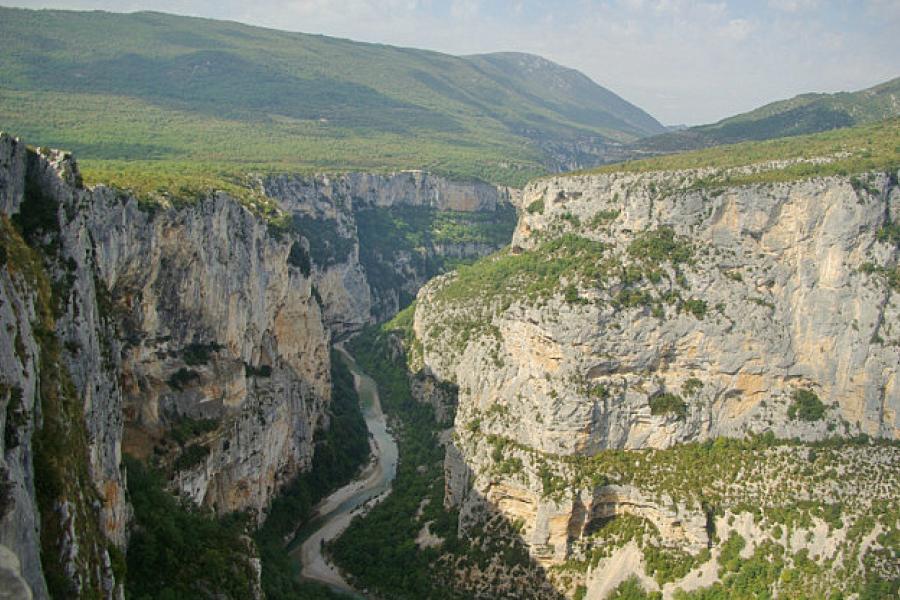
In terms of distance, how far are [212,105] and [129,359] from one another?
11533 cm

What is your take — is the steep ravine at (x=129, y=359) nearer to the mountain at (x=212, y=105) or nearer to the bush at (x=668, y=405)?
the bush at (x=668, y=405)

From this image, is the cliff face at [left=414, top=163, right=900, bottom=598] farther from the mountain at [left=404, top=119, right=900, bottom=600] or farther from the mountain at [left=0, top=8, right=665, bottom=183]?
the mountain at [left=0, top=8, right=665, bottom=183]

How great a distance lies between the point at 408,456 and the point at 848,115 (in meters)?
70.9

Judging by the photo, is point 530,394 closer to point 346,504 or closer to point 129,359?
point 346,504

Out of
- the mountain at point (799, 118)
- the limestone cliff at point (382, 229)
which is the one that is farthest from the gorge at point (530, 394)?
the mountain at point (799, 118)

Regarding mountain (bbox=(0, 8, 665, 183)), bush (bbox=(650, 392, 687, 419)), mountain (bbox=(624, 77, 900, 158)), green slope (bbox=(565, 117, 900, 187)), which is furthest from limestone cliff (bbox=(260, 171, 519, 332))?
bush (bbox=(650, 392, 687, 419))

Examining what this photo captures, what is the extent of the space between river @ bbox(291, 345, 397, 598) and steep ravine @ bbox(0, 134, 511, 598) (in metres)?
3.62

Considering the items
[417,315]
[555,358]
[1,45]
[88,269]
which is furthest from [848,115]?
[1,45]

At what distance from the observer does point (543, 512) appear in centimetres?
4372

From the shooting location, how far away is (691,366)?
46.7m

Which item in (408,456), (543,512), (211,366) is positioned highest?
(211,366)

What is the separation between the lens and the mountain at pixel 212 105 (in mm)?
98000

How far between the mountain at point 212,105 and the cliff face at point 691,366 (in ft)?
167

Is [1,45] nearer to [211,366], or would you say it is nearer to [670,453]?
[211,366]
